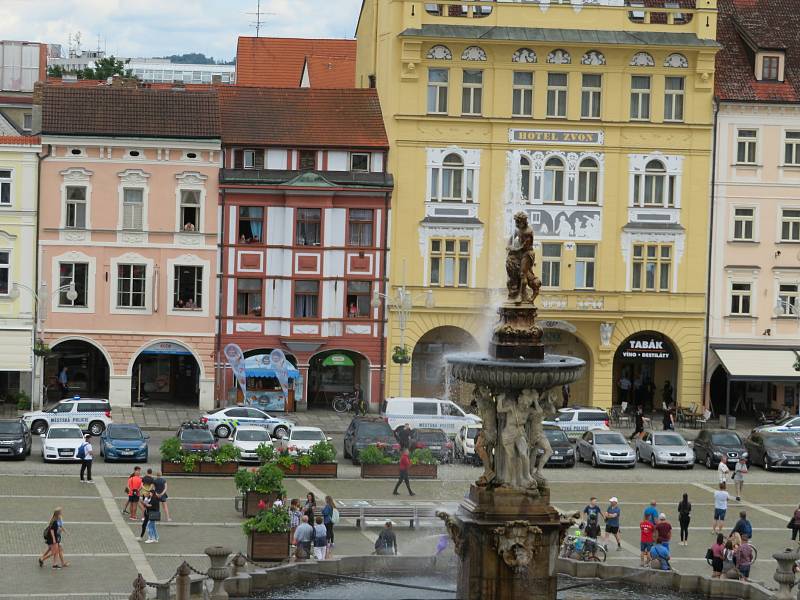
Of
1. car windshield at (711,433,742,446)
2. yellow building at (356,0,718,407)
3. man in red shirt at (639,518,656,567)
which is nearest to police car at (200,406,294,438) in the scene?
yellow building at (356,0,718,407)

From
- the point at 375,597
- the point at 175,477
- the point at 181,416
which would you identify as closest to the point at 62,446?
the point at 175,477

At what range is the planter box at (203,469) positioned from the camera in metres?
51.4

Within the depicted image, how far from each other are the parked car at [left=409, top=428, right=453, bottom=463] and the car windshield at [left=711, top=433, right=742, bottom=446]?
8.52 meters

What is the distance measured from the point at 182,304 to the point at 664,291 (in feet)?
60.9

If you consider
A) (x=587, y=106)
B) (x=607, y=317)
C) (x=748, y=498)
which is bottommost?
(x=748, y=498)

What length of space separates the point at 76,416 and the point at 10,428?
5976mm

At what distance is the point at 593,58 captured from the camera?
225ft

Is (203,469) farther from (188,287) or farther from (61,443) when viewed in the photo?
(188,287)

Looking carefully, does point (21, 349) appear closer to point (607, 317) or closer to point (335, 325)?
point (335, 325)

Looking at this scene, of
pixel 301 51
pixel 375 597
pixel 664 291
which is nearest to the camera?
pixel 375 597

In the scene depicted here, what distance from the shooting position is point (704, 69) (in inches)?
2707

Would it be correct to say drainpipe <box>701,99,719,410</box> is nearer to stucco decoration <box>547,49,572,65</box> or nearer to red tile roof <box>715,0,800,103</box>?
red tile roof <box>715,0,800,103</box>

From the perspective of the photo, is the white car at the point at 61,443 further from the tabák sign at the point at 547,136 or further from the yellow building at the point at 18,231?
the tabák sign at the point at 547,136

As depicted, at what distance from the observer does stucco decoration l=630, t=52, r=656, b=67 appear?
68688 millimetres
